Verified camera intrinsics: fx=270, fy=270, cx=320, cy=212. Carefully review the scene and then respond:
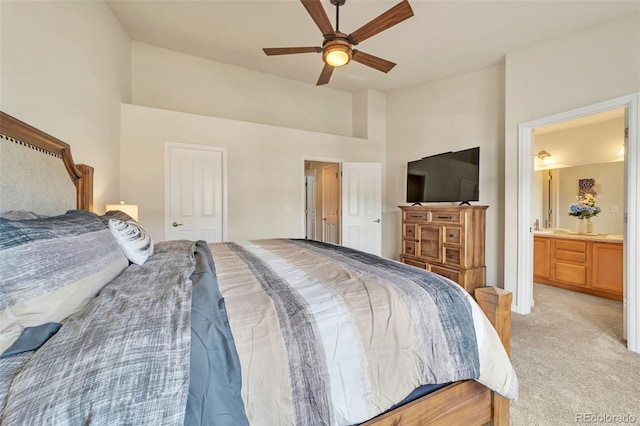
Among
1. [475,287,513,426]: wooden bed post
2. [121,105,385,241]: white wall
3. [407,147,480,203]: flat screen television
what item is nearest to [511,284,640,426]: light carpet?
[475,287,513,426]: wooden bed post

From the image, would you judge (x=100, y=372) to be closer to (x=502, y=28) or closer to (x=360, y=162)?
(x=502, y=28)

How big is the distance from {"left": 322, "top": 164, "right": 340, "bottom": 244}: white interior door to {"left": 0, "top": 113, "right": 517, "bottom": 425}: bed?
3.43 m

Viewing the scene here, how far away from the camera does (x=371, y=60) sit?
2.57 meters

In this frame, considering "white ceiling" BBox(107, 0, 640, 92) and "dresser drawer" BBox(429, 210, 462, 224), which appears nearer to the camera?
"white ceiling" BBox(107, 0, 640, 92)

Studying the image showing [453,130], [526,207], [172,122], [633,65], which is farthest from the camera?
[453,130]

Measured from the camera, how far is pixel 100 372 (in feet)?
1.89

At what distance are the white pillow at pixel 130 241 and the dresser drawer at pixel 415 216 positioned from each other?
314 cm

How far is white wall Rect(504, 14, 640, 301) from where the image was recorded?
2.42m

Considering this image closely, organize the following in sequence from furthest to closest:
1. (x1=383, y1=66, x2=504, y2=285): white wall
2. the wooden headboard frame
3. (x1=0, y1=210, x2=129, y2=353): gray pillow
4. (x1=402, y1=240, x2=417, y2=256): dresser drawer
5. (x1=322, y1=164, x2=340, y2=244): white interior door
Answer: (x1=322, y1=164, x2=340, y2=244): white interior door, (x1=402, y1=240, x2=417, y2=256): dresser drawer, (x1=383, y1=66, x2=504, y2=285): white wall, the wooden headboard frame, (x1=0, y1=210, x2=129, y2=353): gray pillow

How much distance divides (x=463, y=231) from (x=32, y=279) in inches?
135

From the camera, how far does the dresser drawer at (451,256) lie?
3221mm

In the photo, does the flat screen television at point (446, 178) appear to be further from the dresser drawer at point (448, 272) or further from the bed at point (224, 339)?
the bed at point (224, 339)

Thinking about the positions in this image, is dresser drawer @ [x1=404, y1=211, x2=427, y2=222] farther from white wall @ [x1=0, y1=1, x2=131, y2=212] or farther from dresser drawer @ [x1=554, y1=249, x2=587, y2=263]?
white wall @ [x1=0, y1=1, x2=131, y2=212]

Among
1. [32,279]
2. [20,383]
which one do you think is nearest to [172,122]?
[32,279]
